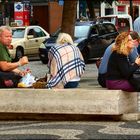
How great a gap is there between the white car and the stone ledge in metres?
15.7

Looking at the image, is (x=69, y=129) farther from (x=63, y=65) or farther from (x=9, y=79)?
(x=9, y=79)

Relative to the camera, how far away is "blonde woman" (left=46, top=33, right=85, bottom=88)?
9305 mm

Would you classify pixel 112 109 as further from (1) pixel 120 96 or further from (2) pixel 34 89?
(2) pixel 34 89

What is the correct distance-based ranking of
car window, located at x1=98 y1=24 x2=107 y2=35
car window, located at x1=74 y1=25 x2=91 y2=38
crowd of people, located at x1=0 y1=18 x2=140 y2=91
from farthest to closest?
car window, located at x1=98 y1=24 x2=107 y2=35
car window, located at x1=74 y1=25 x2=91 y2=38
crowd of people, located at x1=0 y1=18 x2=140 y2=91

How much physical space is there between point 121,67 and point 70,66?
2.97ft

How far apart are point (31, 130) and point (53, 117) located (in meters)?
1.01

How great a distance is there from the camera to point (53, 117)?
9258 millimetres

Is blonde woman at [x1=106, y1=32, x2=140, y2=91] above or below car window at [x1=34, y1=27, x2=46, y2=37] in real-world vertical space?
above

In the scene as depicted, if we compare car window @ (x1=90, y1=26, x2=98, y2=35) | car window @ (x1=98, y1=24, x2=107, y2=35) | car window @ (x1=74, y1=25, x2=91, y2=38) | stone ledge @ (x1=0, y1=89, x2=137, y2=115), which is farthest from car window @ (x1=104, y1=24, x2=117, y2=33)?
stone ledge @ (x1=0, y1=89, x2=137, y2=115)

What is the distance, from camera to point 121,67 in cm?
887

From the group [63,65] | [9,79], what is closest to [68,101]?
[63,65]

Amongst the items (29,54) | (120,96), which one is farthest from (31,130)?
(29,54)

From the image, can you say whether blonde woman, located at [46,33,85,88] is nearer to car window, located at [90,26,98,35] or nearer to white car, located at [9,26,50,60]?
car window, located at [90,26,98,35]

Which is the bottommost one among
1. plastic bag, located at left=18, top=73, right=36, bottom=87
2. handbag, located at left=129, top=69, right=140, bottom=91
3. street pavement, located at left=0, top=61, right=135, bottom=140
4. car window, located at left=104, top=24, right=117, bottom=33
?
car window, located at left=104, top=24, right=117, bottom=33
